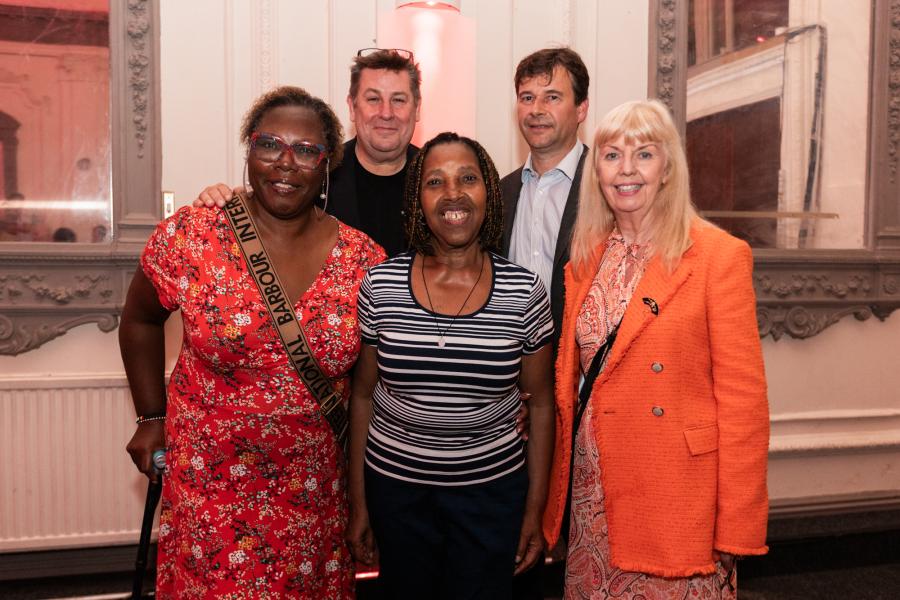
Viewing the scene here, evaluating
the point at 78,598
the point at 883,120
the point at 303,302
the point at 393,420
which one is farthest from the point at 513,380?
the point at 883,120

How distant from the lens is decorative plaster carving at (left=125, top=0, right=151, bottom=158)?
3.03 metres

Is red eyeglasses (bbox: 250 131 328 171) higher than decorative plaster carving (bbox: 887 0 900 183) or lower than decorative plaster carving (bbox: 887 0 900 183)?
lower

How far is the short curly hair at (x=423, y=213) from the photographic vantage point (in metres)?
1.79

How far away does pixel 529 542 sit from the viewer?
1796 millimetres

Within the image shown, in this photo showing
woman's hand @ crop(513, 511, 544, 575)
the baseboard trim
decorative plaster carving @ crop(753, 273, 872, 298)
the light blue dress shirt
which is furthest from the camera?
decorative plaster carving @ crop(753, 273, 872, 298)

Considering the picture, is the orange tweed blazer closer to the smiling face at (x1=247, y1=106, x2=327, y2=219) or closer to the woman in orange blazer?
the woman in orange blazer

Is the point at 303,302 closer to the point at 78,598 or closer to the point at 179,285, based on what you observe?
the point at 179,285

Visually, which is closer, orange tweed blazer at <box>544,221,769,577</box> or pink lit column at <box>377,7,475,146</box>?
orange tweed blazer at <box>544,221,769,577</box>

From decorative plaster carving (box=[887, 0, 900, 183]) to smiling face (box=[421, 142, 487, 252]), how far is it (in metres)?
3.11

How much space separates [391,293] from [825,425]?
10.2 feet

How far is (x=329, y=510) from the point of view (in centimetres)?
182

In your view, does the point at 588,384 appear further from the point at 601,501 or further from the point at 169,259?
the point at 169,259

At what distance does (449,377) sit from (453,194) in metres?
0.43

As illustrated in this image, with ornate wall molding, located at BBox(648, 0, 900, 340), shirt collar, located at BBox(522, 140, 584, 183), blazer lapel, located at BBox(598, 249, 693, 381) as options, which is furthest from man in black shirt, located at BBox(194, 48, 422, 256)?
ornate wall molding, located at BBox(648, 0, 900, 340)
